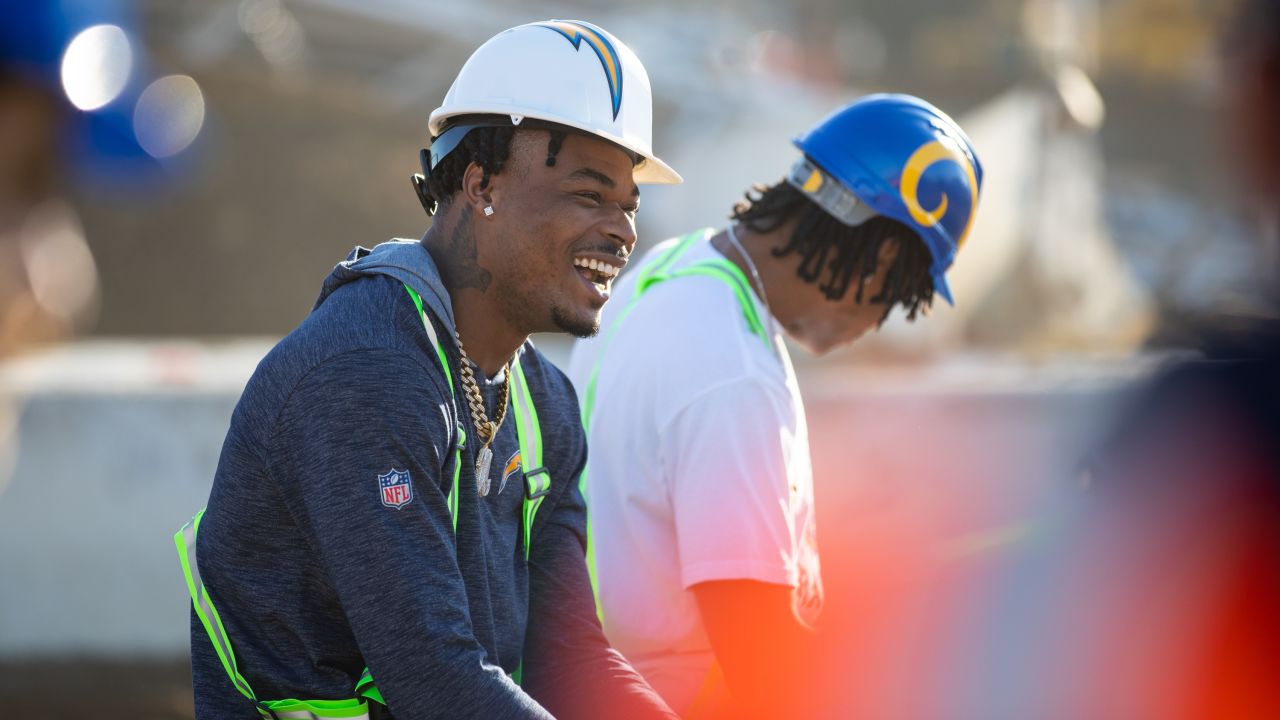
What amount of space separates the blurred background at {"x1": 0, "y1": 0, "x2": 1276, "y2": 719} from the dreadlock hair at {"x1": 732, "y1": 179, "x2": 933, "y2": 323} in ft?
2.15

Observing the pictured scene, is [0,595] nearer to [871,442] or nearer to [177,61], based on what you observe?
[871,442]

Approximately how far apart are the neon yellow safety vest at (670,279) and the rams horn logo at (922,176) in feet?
1.66

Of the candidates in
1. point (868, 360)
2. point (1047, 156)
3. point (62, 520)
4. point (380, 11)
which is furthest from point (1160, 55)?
point (62, 520)

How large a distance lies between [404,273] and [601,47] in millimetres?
636

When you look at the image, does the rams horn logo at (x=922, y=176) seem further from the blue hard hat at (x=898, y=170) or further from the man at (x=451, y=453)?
the man at (x=451, y=453)

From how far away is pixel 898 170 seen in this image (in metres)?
3.40

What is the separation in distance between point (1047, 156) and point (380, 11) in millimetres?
11123

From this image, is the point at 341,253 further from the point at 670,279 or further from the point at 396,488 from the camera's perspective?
the point at 396,488

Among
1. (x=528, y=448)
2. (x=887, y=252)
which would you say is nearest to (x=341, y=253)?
(x=887, y=252)

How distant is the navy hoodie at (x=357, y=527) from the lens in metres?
2.15

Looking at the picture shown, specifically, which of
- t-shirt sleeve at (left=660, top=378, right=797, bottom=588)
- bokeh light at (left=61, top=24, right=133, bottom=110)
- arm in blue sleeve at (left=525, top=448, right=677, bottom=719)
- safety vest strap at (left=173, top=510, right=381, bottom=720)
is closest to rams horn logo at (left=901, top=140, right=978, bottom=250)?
t-shirt sleeve at (left=660, top=378, right=797, bottom=588)

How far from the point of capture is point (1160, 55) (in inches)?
1283

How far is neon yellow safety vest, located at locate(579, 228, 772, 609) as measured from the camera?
312cm

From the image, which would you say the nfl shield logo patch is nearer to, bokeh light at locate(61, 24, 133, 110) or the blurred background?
the blurred background
